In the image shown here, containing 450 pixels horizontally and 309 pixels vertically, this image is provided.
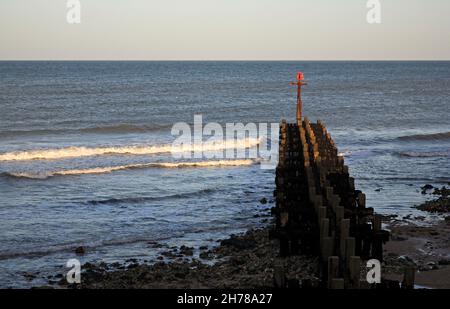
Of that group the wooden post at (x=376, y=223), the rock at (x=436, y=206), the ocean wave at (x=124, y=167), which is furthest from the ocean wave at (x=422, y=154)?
the wooden post at (x=376, y=223)

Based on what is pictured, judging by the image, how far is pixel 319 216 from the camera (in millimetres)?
13367

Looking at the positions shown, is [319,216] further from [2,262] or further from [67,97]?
[67,97]

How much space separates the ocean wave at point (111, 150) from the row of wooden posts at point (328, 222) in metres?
18.8

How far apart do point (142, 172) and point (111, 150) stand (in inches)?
306

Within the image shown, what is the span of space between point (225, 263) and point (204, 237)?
3228 millimetres

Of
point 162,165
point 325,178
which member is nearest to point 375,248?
point 325,178

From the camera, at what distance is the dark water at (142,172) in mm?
19578

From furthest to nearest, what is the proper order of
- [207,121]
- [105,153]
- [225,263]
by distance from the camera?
1. [207,121]
2. [105,153]
3. [225,263]

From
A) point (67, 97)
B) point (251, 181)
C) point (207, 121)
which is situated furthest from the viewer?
point (67, 97)

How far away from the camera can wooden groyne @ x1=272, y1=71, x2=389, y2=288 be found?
11.5m

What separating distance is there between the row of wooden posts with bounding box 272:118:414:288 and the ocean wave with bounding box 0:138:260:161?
18.8 m

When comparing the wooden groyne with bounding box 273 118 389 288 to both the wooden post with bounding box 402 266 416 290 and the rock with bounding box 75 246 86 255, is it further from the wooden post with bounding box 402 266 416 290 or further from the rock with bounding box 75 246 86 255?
the rock with bounding box 75 246 86 255

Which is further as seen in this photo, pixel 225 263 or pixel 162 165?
pixel 162 165

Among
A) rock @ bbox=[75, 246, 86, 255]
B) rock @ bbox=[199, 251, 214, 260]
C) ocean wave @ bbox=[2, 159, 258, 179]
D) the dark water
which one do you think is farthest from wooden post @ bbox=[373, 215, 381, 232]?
ocean wave @ bbox=[2, 159, 258, 179]
